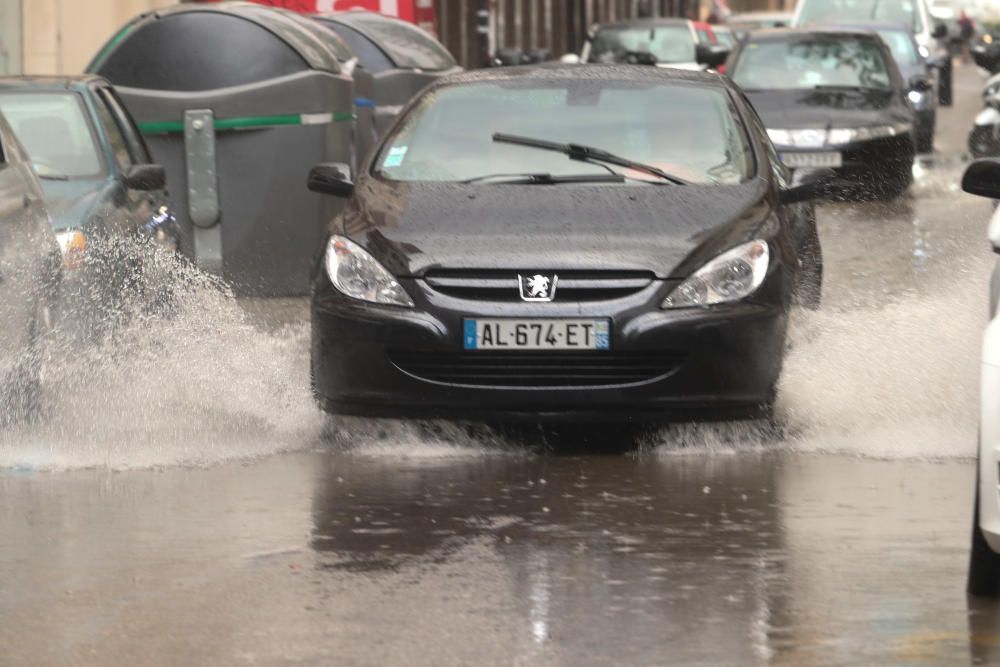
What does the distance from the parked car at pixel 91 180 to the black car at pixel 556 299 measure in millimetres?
1834

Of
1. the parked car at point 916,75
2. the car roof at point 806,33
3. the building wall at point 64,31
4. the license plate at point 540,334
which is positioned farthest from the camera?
the parked car at point 916,75

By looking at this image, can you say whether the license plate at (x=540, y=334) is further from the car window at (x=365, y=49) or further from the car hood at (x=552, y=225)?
the car window at (x=365, y=49)

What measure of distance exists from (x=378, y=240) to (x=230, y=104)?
583 centimetres

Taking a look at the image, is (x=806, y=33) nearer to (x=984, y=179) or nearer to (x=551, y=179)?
(x=551, y=179)

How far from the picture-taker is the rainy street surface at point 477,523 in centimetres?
552

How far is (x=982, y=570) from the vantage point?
5.85 m

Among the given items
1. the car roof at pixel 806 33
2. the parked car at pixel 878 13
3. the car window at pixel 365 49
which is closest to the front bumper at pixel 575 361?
the car window at pixel 365 49

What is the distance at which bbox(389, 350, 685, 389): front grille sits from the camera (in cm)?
816

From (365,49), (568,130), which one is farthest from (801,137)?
(568,130)

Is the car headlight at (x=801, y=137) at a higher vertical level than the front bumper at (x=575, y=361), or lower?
lower

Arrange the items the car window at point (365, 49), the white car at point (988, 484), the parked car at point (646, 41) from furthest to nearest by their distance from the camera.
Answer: the parked car at point (646, 41), the car window at point (365, 49), the white car at point (988, 484)

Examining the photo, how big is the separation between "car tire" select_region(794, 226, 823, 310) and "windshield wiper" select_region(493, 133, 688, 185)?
146 centimetres

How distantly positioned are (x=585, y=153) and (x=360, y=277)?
132 centimetres

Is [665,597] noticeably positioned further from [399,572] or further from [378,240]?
[378,240]
